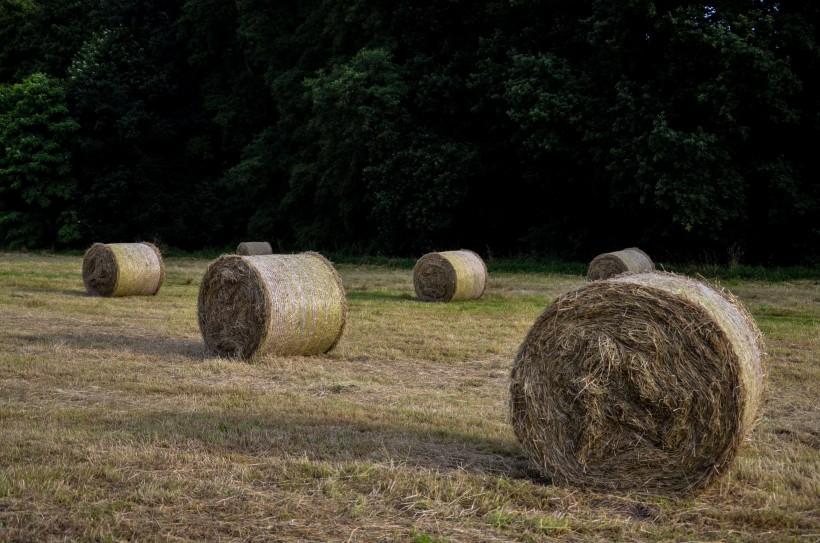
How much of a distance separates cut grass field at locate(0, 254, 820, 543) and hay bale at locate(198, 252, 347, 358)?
12.1 inches

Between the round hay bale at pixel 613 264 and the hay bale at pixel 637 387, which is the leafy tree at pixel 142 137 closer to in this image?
the round hay bale at pixel 613 264

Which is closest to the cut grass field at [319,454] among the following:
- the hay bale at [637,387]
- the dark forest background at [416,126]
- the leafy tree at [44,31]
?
the hay bale at [637,387]

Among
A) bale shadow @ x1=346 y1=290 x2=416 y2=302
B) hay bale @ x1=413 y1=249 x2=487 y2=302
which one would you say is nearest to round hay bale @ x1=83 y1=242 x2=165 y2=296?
bale shadow @ x1=346 y1=290 x2=416 y2=302

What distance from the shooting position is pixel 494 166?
34.6m

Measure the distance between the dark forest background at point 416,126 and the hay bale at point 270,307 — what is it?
16.1 m

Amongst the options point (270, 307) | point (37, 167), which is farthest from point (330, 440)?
point (37, 167)

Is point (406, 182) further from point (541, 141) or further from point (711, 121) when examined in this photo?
point (711, 121)

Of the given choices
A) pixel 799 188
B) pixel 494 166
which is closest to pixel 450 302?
pixel 799 188

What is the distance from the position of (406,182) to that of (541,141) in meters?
6.15

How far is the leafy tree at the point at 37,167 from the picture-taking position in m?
45.2

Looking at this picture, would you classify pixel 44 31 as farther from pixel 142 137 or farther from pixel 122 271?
pixel 122 271

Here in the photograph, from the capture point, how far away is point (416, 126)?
3491 cm

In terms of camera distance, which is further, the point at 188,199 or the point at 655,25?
the point at 188,199

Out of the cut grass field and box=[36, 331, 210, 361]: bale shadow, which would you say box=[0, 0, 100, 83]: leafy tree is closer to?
box=[36, 331, 210, 361]: bale shadow
